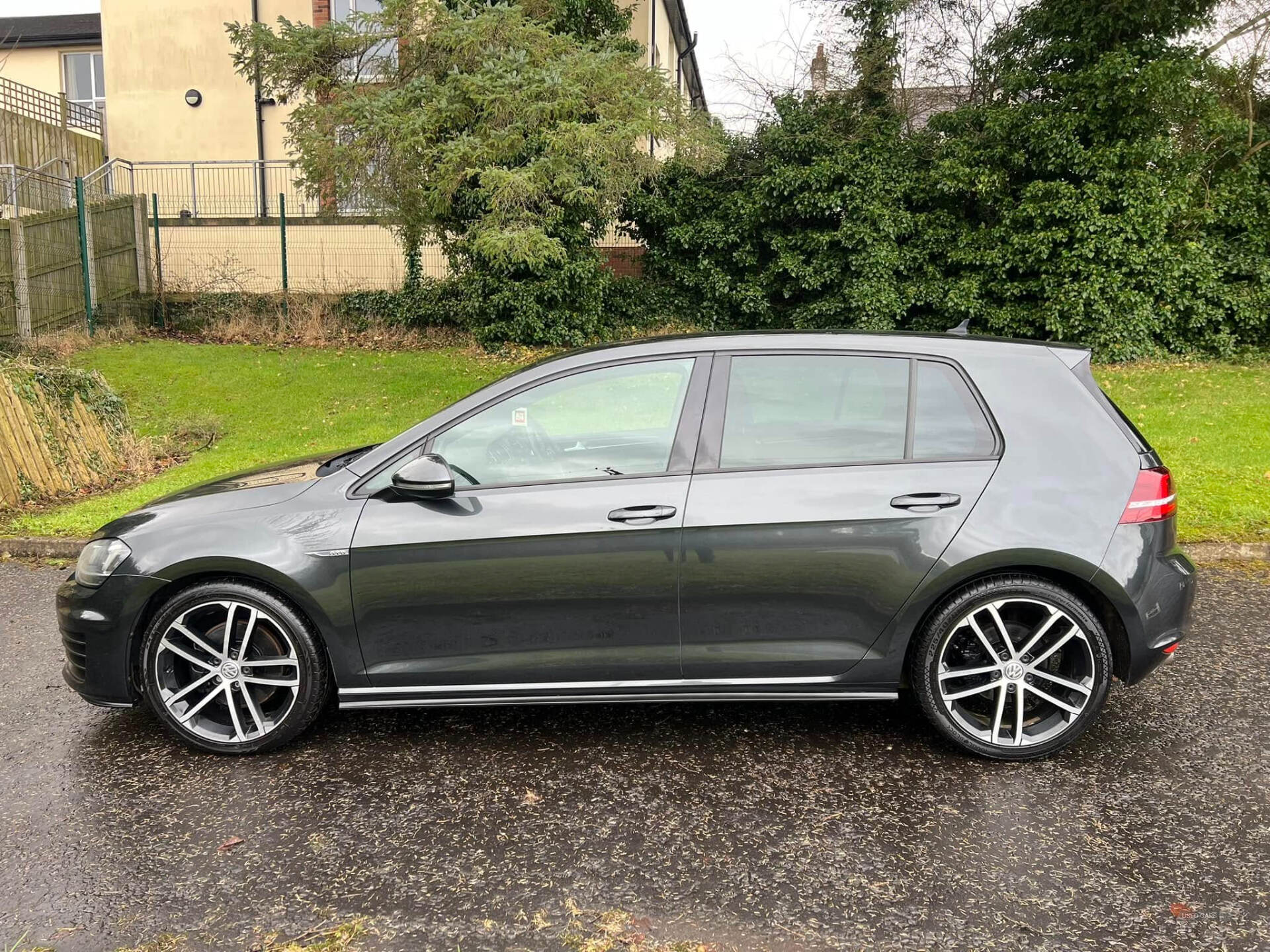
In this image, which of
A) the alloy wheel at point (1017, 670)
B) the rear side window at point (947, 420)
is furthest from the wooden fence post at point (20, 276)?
the alloy wheel at point (1017, 670)

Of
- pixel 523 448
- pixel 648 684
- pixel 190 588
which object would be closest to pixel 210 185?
pixel 190 588

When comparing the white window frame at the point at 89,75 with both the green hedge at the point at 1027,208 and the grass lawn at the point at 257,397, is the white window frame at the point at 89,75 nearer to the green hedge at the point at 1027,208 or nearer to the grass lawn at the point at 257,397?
the grass lawn at the point at 257,397

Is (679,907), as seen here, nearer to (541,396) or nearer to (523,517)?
(523,517)

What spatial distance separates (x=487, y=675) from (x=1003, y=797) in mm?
1957

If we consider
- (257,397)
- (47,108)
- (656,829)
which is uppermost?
(47,108)

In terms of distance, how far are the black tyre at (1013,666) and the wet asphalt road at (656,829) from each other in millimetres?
135

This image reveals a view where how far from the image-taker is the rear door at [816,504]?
3.60 meters

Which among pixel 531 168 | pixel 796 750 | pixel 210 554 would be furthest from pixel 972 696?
pixel 531 168

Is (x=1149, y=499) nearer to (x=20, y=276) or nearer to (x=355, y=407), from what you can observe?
(x=355, y=407)

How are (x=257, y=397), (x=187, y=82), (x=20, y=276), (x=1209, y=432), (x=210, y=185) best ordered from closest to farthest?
(x=1209, y=432) < (x=257, y=397) < (x=20, y=276) < (x=210, y=185) < (x=187, y=82)

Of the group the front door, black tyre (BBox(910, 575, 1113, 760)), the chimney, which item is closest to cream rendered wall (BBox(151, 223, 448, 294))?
the chimney

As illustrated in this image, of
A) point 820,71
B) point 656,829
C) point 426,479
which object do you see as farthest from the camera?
point 820,71

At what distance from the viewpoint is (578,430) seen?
12.7ft

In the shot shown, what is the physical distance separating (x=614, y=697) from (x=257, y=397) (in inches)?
405
